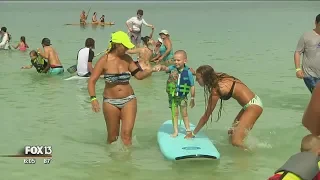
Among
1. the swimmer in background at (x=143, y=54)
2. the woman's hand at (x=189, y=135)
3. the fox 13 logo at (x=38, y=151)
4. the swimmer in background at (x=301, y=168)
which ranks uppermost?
the swimmer in background at (x=301, y=168)

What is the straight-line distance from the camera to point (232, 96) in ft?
21.2

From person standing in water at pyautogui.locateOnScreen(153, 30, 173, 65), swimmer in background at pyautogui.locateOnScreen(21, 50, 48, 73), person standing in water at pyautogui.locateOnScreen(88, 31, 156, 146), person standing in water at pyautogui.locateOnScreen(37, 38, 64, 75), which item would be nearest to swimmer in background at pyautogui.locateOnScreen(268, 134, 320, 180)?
person standing in water at pyautogui.locateOnScreen(88, 31, 156, 146)

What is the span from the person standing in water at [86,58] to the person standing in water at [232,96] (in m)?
5.66

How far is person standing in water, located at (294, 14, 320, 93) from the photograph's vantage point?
289 inches

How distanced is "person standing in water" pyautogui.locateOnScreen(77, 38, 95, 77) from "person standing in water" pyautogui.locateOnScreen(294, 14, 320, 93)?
219 inches

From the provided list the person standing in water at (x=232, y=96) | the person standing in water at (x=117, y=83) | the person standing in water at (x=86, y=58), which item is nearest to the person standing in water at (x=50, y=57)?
the person standing in water at (x=86, y=58)

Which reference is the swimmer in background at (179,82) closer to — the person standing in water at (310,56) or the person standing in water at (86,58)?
the person standing in water at (310,56)

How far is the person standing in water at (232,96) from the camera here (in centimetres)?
626

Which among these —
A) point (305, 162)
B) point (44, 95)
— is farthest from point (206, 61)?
point (305, 162)

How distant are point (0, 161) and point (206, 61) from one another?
428 inches

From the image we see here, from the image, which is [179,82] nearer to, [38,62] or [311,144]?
[311,144]

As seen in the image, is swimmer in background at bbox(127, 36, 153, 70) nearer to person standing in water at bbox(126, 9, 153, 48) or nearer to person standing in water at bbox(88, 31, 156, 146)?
person standing in water at bbox(88, 31, 156, 146)

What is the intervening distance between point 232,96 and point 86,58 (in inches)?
239

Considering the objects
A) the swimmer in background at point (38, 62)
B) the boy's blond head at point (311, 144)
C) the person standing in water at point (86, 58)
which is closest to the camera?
the boy's blond head at point (311, 144)
